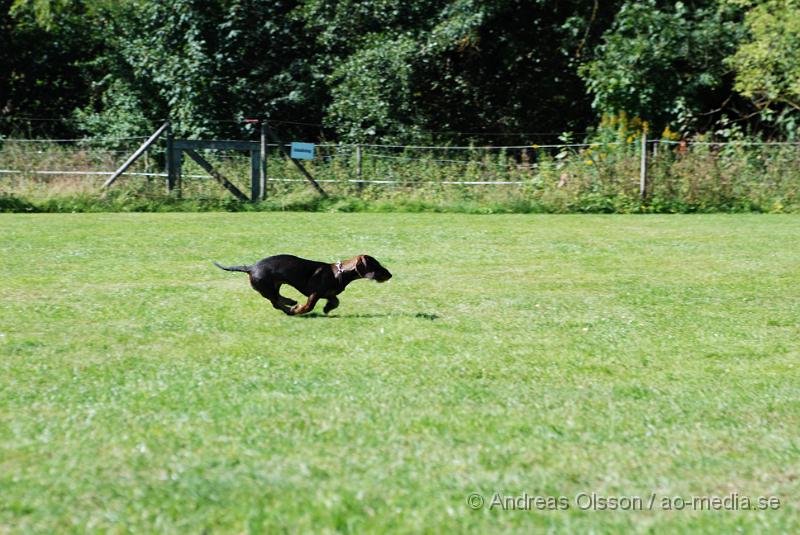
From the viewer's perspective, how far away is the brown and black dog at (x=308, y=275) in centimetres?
855

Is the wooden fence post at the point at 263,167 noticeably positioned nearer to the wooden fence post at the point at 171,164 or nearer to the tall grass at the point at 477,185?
the tall grass at the point at 477,185

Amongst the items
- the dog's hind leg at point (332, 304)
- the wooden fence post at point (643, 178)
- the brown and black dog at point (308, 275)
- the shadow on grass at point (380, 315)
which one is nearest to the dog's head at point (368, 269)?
the brown and black dog at point (308, 275)

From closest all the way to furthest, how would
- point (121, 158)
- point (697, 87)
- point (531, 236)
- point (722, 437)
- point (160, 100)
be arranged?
1. point (722, 437)
2. point (531, 236)
3. point (121, 158)
4. point (697, 87)
5. point (160, 100)

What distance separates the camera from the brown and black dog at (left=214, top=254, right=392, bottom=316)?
8.55 m

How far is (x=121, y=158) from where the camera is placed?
79.8 ft

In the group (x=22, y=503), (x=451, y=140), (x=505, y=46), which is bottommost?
(x=22, y=503)

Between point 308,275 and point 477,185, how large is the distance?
583 inches

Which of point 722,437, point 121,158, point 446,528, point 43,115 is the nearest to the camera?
point 446,528

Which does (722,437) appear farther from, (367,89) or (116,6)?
(116,6)

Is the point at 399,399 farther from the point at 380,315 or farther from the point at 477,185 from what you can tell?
the point at 477,185

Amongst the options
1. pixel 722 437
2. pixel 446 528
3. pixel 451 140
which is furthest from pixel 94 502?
pixel 451 140

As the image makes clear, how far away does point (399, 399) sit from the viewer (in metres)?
6.14

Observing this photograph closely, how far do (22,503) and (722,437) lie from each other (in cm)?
354

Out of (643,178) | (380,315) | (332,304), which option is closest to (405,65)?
(643,178)
